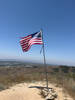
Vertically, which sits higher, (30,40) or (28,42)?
(30,40)

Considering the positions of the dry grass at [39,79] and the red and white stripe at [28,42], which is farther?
the dry grass at [39,79]

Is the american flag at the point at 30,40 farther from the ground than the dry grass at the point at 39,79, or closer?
farther from the ground

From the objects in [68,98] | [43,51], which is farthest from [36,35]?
[68,98]

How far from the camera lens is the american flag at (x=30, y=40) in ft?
31.0

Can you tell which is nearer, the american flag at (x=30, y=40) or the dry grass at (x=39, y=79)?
the american flag at (x=30, y=40)

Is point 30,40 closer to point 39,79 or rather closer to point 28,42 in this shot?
point 28,42

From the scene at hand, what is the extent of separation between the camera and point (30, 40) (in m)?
9.52

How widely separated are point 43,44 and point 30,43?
1159 millimetres

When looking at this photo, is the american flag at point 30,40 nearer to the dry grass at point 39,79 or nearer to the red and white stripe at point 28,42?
the red and white stripe at point 28,42

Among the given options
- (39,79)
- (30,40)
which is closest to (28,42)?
(30,40)

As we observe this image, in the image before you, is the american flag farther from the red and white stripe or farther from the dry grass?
the dry grass

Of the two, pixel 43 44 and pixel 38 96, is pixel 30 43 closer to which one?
pixel 43 44

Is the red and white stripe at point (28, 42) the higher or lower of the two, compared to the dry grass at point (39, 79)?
higher

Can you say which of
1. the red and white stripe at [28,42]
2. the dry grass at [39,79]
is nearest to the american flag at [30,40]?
the red and white stripe at [28,42]
